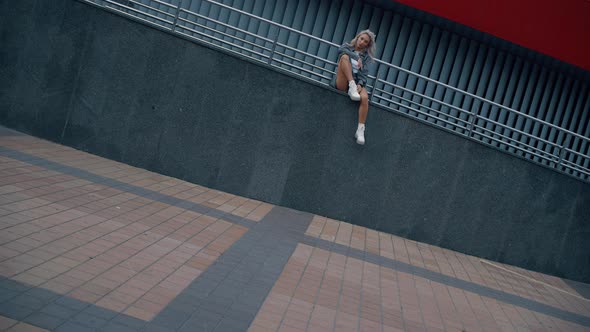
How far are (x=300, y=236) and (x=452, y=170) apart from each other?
313cm

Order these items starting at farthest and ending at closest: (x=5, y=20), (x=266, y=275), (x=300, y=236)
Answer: (x=5, y=20) → (x=300, y=236) → (x=266, y=275)

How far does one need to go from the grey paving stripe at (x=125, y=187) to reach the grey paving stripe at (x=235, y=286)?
461 mm

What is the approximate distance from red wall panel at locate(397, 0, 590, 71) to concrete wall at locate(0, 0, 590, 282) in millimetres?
2534

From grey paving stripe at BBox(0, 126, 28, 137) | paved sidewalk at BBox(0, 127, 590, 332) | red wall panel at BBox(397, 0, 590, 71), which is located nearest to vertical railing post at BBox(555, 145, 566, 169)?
paved sidewalk at BBox(0, 127, 590, 332)

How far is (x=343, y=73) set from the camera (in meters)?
11.1

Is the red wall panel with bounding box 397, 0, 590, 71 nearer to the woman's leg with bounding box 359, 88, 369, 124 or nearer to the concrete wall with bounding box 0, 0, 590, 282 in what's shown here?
the concrete wall with bounding box 0, 0, 590, 282

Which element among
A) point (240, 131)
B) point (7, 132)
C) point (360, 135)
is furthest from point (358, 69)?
point (7, 132)

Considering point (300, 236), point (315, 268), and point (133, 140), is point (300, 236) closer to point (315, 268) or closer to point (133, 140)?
point (315, 268)

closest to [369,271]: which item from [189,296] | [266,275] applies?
[266,275]

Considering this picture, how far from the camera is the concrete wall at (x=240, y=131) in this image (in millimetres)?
11164

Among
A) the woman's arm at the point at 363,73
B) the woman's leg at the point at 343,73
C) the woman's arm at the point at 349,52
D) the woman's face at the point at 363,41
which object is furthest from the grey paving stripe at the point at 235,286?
the woman's face at the point at 363,41

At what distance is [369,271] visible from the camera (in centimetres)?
848

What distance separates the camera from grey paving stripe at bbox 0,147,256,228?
930 cm

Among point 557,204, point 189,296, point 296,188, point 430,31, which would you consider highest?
point 430,31
